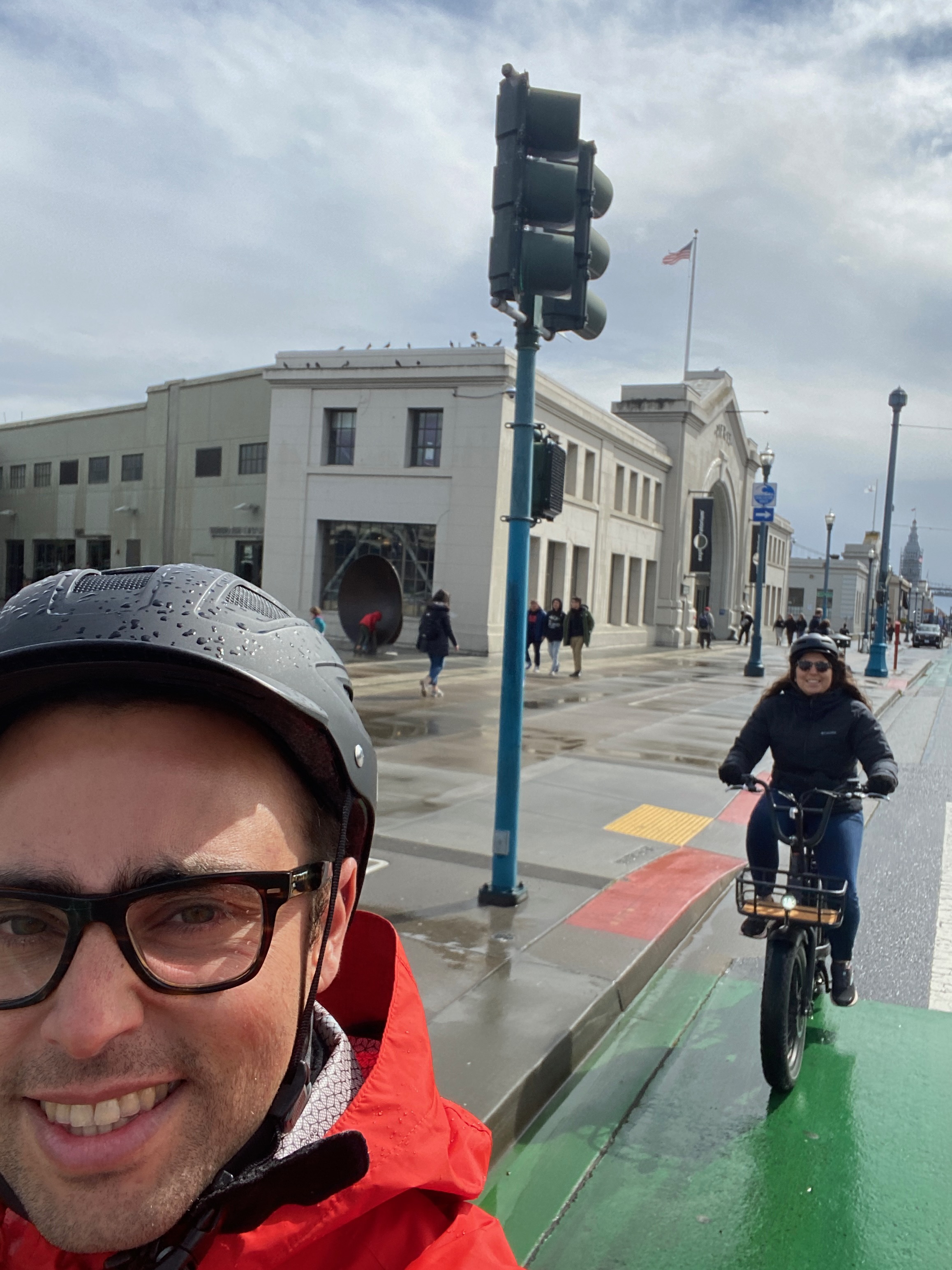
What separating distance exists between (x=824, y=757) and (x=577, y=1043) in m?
1.84

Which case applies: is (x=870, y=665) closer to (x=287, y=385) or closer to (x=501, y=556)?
(x=501, y=556)

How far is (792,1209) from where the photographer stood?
318 centimetres

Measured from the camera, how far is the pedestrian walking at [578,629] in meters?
21.9

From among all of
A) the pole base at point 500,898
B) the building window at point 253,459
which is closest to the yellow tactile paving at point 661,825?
the pole base at point 500,898

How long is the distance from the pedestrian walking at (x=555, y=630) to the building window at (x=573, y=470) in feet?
33.5

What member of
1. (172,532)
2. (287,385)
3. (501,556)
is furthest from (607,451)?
(172,532)

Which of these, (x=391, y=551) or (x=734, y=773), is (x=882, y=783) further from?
(x=391, y=551)

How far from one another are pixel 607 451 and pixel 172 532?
1593cm

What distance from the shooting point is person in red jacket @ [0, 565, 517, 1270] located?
1.08 m

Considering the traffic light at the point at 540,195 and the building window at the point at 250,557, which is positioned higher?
the traffic light at the point at 540,195

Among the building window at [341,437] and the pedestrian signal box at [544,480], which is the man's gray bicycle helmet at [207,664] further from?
the building window at [341,437]

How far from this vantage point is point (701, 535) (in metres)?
43.1

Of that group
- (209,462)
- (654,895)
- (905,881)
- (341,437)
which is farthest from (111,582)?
(209,462)

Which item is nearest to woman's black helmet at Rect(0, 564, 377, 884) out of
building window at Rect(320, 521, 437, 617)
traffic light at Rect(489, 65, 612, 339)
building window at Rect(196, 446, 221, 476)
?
traffic light at Rect(489, 65, 612, 339)
